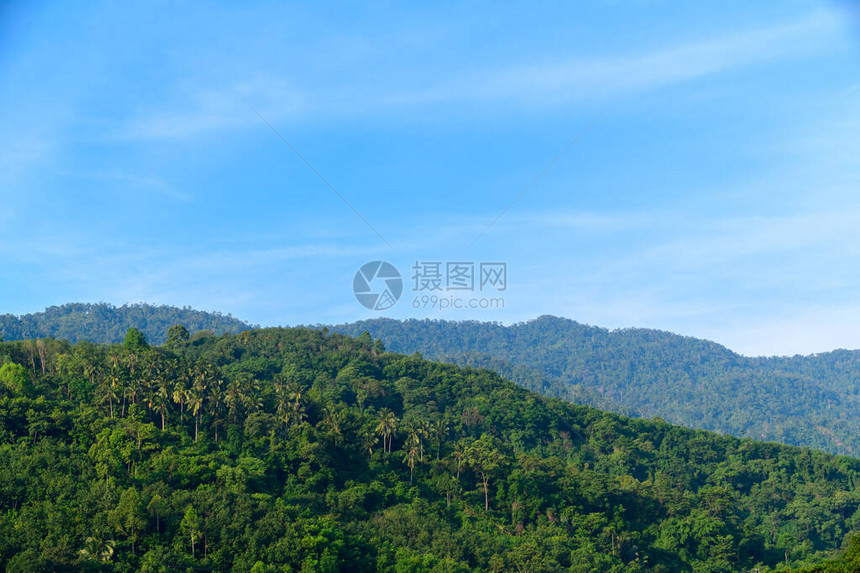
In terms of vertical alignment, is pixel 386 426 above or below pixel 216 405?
below

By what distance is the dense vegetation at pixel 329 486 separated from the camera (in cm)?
6638

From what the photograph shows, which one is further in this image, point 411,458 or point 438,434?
point 438,434

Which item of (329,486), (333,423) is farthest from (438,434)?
(329,486)

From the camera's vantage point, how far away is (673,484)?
128m

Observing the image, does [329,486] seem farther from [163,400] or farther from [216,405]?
[163,400]

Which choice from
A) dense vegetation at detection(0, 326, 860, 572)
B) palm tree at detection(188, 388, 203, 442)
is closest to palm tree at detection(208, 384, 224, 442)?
dense vegetation at detection(0, 326, 860, 572)

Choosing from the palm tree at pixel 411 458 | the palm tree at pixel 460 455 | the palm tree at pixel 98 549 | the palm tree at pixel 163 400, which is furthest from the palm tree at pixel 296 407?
the palm tree at pixel 98 549

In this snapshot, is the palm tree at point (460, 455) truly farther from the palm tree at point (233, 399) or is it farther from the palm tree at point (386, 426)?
the palm tree at point (233, 399)

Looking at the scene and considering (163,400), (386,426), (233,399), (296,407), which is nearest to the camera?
(163,400)

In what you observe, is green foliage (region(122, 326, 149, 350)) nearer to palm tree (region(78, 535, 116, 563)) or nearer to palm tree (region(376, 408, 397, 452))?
palm tree (region(376, 408, 397, 452))

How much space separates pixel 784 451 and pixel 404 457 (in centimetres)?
8975

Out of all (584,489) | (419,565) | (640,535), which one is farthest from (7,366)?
(640,535)

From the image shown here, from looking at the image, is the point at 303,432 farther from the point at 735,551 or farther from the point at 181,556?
the point at 735,551

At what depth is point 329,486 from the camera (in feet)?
286
